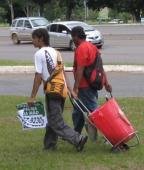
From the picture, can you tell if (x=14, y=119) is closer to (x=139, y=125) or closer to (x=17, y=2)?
(x=139, y=125)

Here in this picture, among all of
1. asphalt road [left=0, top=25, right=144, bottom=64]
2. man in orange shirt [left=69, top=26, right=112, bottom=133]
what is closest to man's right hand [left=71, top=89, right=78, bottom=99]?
man in orange shirt [left=69, top=26, right=112, bottom=133]

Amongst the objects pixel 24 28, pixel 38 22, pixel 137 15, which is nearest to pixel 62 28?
pixel 24 28

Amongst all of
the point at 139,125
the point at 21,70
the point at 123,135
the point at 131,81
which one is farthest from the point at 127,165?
the point at 21,70

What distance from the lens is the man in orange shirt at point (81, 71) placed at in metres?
7.50

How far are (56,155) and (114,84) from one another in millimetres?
9657

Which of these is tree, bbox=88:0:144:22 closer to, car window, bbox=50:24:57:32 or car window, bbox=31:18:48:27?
car window, bbox=31:18:48:27

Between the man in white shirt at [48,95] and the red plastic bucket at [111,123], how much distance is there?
29 cm

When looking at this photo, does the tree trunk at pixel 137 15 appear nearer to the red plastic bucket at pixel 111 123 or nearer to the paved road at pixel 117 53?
the paved road at pixel 117 53

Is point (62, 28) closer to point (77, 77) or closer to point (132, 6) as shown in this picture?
point (77, 77)

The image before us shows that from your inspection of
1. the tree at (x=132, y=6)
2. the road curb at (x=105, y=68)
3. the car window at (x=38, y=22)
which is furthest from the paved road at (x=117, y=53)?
the tree at (x=132, y=6)

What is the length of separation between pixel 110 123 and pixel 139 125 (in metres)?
2.17

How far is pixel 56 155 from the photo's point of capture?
7363mm


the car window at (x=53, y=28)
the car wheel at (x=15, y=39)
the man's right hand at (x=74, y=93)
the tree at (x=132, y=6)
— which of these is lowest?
the tree at (x=132, y=6)

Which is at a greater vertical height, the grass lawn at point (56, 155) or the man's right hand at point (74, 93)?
the man's right hand at point (74, 93)
